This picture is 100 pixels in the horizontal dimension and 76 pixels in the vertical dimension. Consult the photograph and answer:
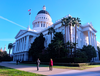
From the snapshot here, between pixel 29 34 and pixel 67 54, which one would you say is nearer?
pixel 67 54

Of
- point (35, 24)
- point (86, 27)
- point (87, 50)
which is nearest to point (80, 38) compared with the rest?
point (86, 27)

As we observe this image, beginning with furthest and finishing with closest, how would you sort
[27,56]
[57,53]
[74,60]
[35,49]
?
[27,56] < [35,49] < [57,53] < [74,60]

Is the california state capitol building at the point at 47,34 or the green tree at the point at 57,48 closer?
the green tree at the point at 57,48

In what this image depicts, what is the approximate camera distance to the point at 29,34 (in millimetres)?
53188

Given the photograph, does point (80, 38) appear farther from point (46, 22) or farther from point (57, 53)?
point (46, 22)

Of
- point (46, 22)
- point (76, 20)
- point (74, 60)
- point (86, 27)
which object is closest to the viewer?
point (74, 60)

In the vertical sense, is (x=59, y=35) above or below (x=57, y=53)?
above

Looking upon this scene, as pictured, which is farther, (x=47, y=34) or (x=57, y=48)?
(x=47, y=34)

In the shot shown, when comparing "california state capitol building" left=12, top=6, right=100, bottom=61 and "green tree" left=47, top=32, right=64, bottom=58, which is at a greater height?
"california state capitol building" left=12, top=6, right=100, bottom=61

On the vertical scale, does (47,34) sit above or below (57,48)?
above

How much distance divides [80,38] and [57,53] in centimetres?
1757

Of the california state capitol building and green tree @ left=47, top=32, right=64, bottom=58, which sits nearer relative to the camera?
Answer: green tree @ left=47, top=32, right=64, bottom=58

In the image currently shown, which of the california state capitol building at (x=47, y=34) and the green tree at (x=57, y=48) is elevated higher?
the california state capitol building at (x=47, y=34)

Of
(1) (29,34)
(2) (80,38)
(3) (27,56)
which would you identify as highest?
(1) (29,34)
